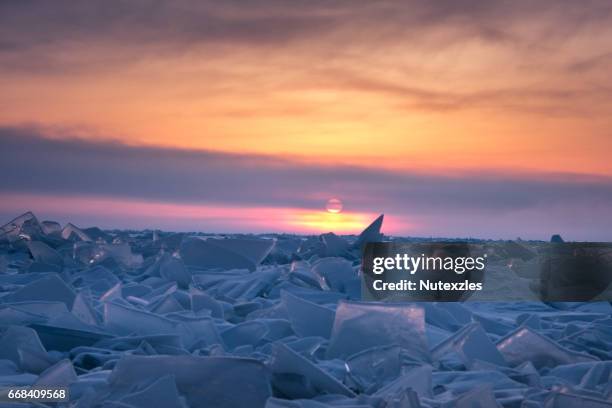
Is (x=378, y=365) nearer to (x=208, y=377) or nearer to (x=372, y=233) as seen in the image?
(x=208, y=377)

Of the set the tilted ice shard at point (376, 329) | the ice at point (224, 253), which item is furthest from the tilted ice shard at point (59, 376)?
the ice at point (224, 253)

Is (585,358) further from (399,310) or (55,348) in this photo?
(55,348)

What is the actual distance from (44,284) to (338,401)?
2065 mm

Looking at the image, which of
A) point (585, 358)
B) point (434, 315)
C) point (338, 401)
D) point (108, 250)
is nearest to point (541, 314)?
point (434, 315)

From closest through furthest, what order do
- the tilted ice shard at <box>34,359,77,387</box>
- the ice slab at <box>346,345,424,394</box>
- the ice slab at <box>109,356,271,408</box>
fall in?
the ice slab at <box>109,356,271,408</box>, the tilted ice shard at <box>34,359,77,387</box>, the ice slab at <box>346,345,424,394</box>

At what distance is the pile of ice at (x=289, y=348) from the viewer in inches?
74.1

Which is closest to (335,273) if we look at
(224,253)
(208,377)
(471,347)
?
(224,253)

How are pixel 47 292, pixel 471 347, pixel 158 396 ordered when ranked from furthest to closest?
1. pixel 47 292
2. pixel 471 347
3. pixel 158 396

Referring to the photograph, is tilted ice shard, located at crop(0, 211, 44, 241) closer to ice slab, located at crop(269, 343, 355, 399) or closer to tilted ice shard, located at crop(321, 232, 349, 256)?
tilted ice shard, located at crop(321, 232, 349, 256)

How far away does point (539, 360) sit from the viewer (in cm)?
263

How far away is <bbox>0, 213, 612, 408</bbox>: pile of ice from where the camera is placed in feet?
6.17

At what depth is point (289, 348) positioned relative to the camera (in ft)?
6.73

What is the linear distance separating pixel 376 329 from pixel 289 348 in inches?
27.0

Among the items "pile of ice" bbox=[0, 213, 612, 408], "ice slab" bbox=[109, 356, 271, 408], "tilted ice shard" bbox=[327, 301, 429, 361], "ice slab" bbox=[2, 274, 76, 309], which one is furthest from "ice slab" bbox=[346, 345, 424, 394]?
"ice slab" bbox=[2, 274, 76, 309]
